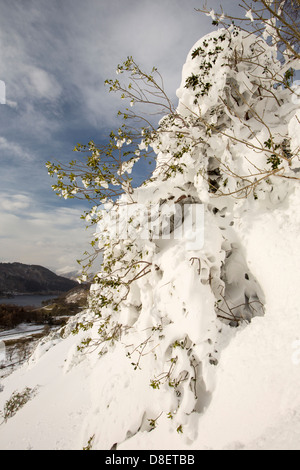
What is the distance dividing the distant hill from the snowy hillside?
165 meters

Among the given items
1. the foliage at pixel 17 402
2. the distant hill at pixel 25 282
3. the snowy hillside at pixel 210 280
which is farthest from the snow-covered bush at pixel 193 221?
the distant hill at pixel 25 282

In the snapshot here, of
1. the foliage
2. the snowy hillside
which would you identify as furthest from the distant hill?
the snowy hillside

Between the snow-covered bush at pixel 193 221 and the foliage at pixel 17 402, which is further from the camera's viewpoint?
the foliage at pixel 17 402

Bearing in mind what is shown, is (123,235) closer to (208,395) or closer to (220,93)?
(208,395)

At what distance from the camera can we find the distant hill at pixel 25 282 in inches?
6481

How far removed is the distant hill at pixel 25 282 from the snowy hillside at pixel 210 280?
540ft

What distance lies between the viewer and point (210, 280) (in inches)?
177

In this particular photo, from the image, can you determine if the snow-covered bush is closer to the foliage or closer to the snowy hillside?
the snowy hillside

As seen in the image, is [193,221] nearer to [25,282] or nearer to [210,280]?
[210,280]

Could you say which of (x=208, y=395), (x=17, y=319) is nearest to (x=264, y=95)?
(x=208, y=395)

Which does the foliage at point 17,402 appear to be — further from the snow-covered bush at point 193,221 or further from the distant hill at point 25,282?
the distant hill at point 25,282

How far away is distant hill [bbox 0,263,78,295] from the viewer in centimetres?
16462
